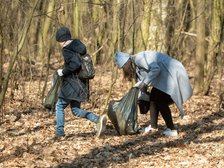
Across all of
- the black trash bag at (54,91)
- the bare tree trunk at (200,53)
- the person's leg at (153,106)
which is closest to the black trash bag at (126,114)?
the person's leg at (153,106)

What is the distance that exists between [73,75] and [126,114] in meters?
1.00

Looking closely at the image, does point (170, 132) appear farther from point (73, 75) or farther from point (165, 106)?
point (73, 75)

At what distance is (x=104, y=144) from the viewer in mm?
7742

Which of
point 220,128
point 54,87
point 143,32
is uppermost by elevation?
point 143,32

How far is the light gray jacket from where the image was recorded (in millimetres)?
7742

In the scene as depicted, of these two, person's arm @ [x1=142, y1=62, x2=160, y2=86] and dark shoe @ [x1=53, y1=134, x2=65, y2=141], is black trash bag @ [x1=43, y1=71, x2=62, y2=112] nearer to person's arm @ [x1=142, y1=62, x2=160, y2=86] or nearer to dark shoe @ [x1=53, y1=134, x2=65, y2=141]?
dark shoe @ [x1=53, y1=134, x2=65, y2=141]

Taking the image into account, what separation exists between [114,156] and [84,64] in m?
1.46

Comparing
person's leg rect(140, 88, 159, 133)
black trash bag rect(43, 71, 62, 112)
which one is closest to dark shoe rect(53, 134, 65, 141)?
black trash bag rect(43, 71, 62, 112)

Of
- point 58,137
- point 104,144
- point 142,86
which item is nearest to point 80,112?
point 58,137

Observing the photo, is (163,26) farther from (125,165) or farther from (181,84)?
(125,165)

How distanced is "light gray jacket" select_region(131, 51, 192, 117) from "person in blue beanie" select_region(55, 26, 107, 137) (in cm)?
80

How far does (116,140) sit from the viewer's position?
26.3 feet

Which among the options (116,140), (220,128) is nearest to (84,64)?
(116,140)

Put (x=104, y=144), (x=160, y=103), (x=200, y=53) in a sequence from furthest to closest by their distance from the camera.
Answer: (x=200, y=53)
(x=160, y=103)
(x=104, y=144)
